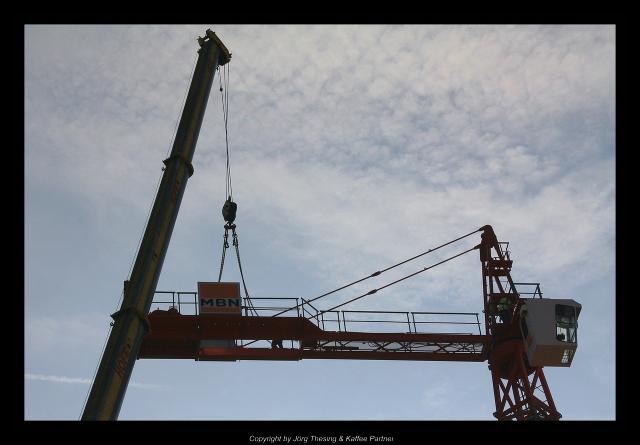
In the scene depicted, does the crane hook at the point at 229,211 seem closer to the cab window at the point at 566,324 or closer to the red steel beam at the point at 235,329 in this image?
the red steel beam at the point at 235,329

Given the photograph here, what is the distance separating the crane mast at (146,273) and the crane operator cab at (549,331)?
60.7 feet

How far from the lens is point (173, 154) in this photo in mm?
31531

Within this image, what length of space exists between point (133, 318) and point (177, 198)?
544 cm

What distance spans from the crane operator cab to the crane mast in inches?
728

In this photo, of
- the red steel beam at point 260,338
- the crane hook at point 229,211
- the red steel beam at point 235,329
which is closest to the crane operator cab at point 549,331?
the red steel beam at point 260,338

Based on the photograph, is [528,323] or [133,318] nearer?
[133,318]

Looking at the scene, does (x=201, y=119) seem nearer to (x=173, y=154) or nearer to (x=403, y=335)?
(x=173, y=154)

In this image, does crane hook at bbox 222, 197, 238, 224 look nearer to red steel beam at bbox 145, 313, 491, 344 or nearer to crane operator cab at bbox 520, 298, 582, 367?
red steel beam at bbox 145, 313, 491, 344

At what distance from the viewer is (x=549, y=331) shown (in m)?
40.9

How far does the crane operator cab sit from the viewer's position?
40781mm

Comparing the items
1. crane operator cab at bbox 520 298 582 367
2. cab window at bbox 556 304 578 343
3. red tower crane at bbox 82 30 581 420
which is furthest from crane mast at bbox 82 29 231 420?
cab window at bbox 556 304 578 343

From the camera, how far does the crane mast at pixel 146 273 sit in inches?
981

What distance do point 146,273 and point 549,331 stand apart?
21346 millimetres
